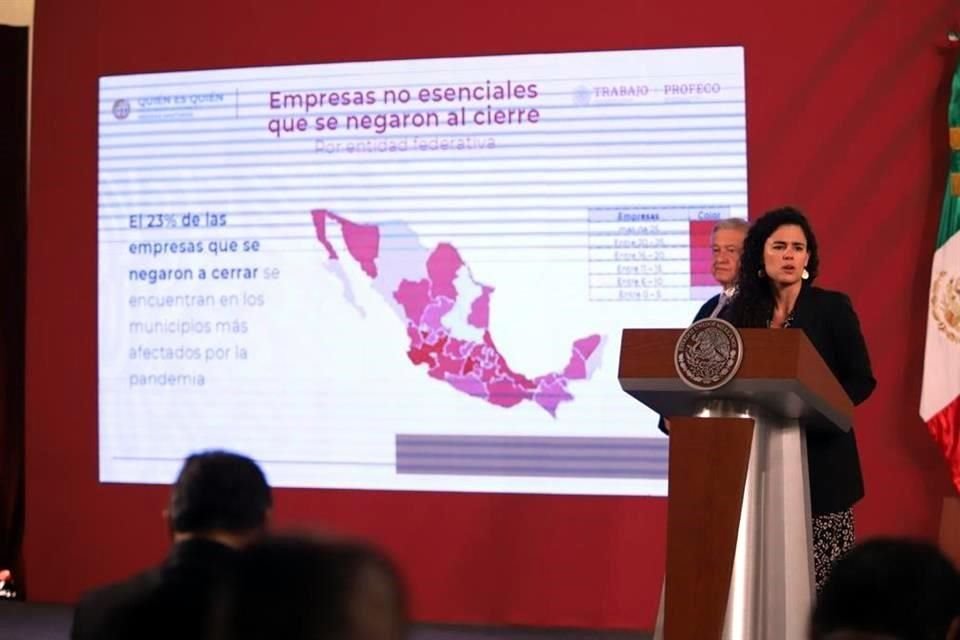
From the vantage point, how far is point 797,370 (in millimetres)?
2162

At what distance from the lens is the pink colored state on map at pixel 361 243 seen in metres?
5.12

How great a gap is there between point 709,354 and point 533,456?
9.08 feet

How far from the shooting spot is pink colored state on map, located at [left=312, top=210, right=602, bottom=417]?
4938 millimetres

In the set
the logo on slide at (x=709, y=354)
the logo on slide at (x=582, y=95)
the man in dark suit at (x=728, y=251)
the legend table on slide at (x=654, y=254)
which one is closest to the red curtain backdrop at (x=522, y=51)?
the logo on slide at (x=582, y=95)

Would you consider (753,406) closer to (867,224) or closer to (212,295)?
(867,224)

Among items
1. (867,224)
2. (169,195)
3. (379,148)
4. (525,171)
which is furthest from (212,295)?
(867,224)

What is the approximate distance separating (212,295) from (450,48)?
142 centimetres

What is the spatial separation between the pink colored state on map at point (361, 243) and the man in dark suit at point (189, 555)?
11.2ft

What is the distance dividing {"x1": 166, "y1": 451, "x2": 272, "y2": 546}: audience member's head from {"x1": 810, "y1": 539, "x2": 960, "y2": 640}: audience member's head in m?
0.76

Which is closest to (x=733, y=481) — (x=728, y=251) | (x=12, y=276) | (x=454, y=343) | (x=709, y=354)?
(x=709, y=354)

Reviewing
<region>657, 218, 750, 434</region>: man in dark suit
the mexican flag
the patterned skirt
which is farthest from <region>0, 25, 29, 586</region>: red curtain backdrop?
the patterned skirt

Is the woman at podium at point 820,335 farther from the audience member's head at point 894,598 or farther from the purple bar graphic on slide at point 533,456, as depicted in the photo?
the purple bar graphic on slide at point 533,456

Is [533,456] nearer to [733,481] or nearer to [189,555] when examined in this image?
[733,481]

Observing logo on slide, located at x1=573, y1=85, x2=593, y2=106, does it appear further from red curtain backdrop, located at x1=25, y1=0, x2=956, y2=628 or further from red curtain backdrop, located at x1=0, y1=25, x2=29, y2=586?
red curtain backdrop, located at x1=0, y1=25, x2=29, y2=586
